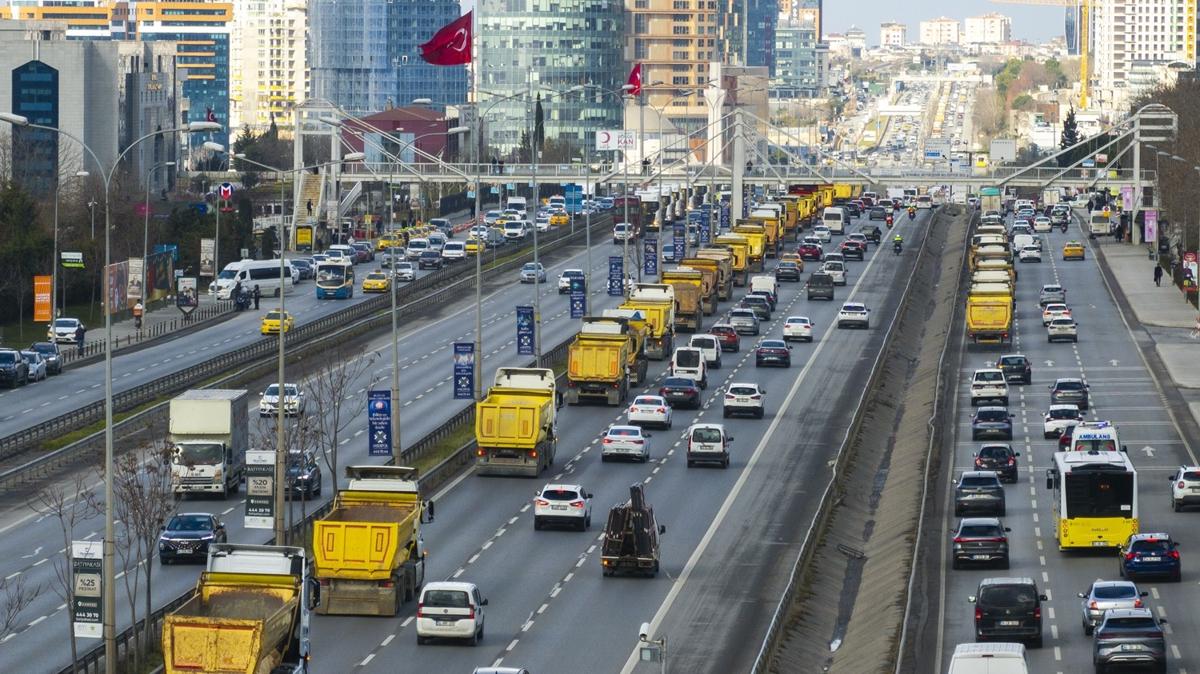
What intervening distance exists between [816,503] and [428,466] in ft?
37.4

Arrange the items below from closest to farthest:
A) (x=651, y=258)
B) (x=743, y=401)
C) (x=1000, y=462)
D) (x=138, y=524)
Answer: (x=138, y=524) < (x=1000, y=462) < (x=743, y=401) < (x=651, y=258)

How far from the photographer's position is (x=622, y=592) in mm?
55969

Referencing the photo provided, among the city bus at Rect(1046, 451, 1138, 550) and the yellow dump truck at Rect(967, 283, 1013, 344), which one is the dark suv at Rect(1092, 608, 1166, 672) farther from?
the yellow dump truck at Rect(967, 283, 1013, 344)

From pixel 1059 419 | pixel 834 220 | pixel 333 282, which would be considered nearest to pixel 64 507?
pixel 1059 419

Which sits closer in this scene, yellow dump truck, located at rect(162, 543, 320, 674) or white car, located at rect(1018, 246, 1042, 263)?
yellow dump truck, located at rect(162, 543, 320, 674)

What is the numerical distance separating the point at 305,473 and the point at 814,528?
545 inches

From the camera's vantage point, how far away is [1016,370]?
95.5 m

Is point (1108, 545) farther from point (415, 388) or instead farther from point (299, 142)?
point (299, 142)

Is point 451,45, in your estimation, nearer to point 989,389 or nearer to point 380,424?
point 989,389

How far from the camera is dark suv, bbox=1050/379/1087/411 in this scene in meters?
87.1

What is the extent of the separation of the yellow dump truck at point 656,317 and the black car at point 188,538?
4223cm

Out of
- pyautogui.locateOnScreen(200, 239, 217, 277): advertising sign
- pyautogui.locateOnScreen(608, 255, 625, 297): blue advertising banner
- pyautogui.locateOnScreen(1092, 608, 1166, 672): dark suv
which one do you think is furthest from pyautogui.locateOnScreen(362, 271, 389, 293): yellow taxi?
pyautogui.locateOnScreen(1092, 608, 1166, 672): dark suv

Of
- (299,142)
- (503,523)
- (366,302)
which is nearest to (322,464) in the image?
(503,523)

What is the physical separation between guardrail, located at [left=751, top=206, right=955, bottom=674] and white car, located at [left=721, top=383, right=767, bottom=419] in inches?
131
